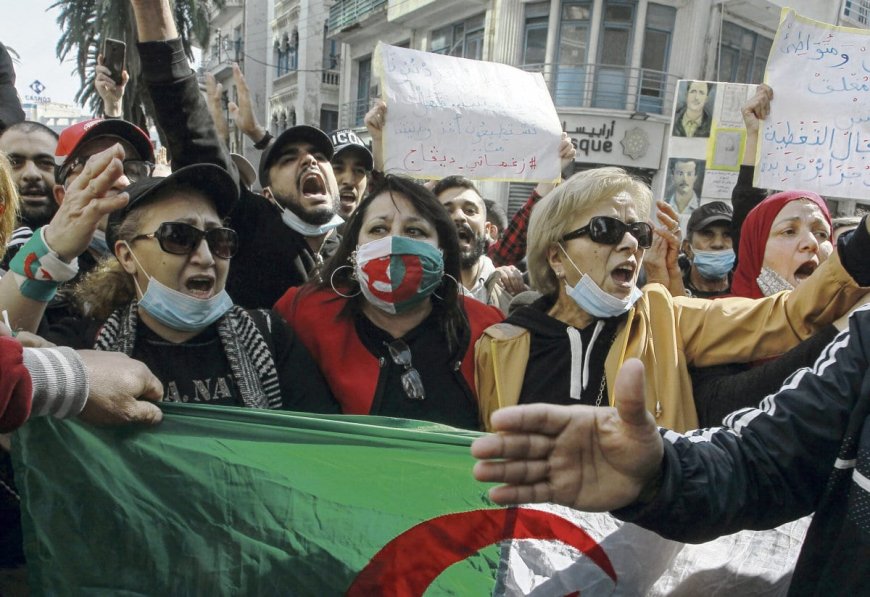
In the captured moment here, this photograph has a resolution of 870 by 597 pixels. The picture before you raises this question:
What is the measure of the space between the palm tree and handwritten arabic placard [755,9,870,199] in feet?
37.9

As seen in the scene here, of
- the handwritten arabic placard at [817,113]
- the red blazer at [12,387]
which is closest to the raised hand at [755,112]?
the handwritten arabic placard at [817,113]

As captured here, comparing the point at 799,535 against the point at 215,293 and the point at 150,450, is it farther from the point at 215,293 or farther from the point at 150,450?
the point at 215,293

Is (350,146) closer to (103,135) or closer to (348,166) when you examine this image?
(348,166)

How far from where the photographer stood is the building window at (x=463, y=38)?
1908cm

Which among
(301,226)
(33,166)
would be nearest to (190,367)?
(301,226)

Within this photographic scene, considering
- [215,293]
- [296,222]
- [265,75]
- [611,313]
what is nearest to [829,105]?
[611,313]

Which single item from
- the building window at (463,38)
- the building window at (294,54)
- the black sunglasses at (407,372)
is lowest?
the black sunglasses at (407,372)

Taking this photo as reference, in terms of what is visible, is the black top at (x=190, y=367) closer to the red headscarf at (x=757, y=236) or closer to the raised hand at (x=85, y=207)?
the raised hand at (x=85, y=207)

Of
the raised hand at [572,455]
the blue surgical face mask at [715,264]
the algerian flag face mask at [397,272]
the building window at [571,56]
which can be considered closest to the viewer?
the raised hand at [572,455]

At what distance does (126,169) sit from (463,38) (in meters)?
18.1

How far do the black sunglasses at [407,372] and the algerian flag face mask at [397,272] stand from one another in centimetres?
14

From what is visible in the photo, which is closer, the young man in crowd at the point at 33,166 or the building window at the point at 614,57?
the young man in crowd at the point at 33,166

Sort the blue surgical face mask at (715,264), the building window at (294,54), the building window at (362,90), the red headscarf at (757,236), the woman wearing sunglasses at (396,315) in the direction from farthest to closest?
the building window at (294,54), the building window at (362,90), the blue surgical face mask at (715,264), the red headscarf at (757,236), the woman wearing sunglasses at (396,315)

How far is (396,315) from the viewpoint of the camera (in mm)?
2439
